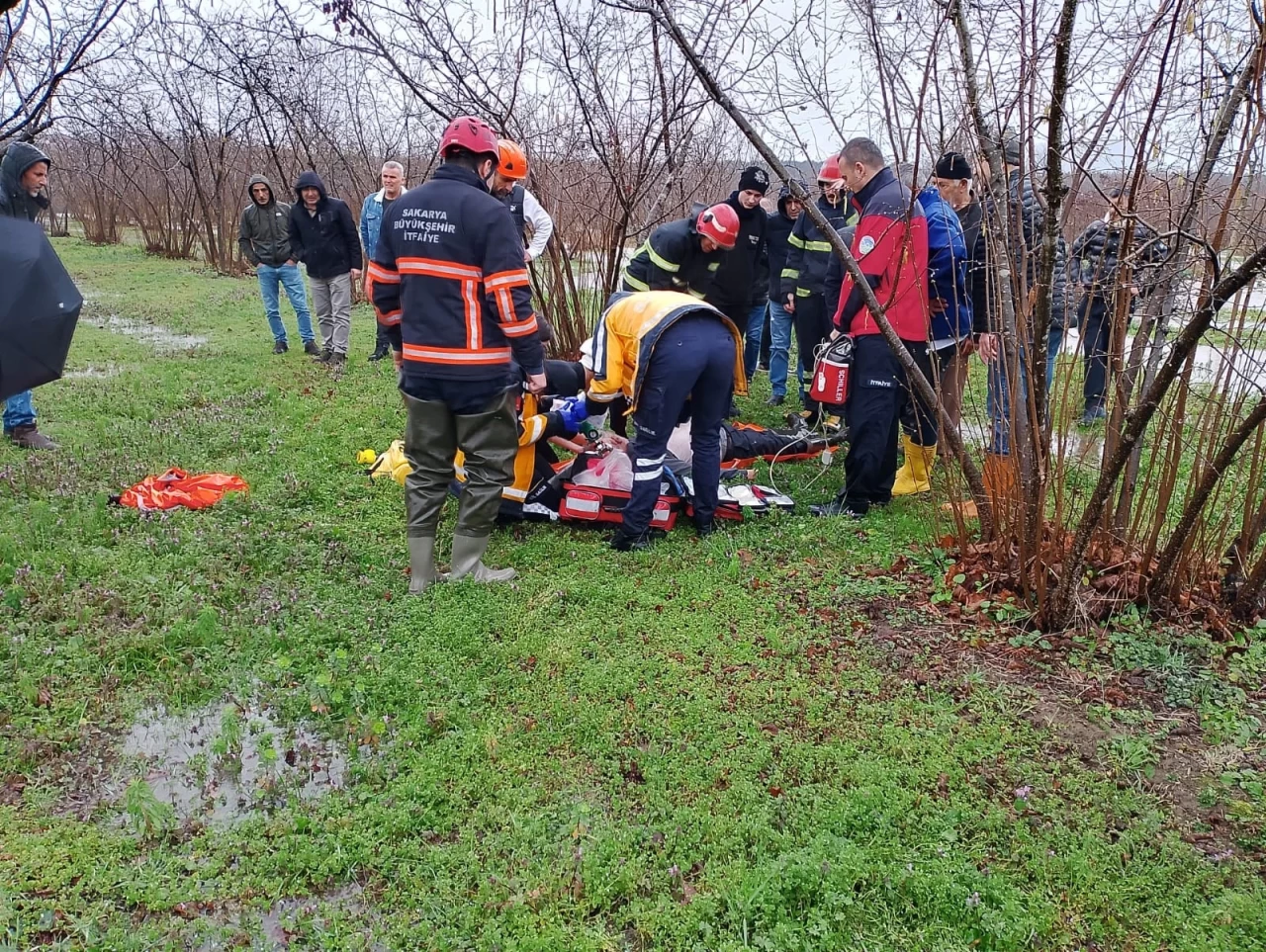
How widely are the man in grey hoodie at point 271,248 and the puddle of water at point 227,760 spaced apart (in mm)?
6895

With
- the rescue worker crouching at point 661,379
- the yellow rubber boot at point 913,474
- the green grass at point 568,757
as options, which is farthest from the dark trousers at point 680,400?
the yellow rubber boot at point 913,474

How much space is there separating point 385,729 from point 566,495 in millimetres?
2026

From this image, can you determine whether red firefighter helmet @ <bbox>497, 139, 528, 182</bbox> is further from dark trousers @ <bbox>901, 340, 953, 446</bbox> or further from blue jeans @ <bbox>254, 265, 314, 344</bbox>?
blue jeans @ <bbox>254, 265, 314, 344</bbox>

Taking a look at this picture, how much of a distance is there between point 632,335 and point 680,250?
1.43 meters

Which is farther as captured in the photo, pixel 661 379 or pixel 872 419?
pixel 872 419

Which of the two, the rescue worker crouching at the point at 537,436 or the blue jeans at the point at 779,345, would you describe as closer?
the rescue worker crouching at the point at 537,436

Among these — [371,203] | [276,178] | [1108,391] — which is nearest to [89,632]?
[1108,391]

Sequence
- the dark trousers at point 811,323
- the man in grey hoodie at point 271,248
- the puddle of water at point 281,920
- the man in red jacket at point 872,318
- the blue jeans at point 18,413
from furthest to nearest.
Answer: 1. the man in grey hoodie at point 271,248
2. the dark trousers at point 811,323
3. the blue jeans at point 18,413
4. the man in red jacket at point 872,318
5. the puddle of water at point 281,920

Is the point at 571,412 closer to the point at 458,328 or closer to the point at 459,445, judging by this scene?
the point at 459,445

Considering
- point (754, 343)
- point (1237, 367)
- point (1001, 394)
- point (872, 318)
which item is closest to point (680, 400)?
point (872, 318)

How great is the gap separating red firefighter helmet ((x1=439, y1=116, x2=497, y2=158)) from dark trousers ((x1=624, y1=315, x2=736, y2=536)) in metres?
1.21

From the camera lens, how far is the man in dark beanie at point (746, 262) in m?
6.30

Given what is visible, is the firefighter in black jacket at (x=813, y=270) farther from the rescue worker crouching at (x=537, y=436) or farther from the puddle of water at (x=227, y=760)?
the puddle of water at (x=227, y=760)

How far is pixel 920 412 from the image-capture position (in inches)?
191
